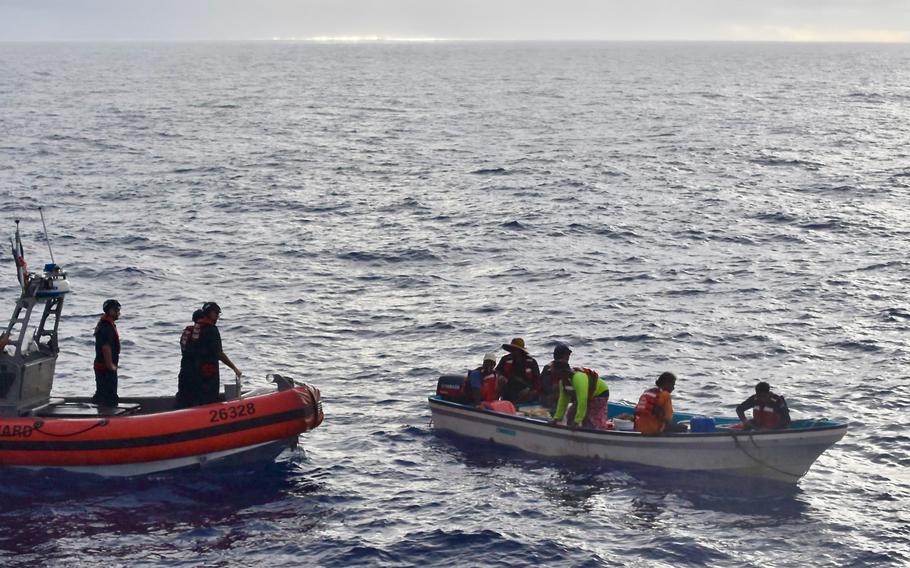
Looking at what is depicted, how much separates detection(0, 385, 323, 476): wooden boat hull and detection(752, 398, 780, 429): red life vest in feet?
22.0

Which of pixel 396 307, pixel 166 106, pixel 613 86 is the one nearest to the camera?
pixel 396 307

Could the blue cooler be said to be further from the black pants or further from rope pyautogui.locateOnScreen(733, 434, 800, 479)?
the black pants

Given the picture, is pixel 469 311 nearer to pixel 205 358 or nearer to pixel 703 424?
pixel 703 424

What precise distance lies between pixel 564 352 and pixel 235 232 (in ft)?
66.6

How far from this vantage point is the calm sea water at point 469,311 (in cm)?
1552

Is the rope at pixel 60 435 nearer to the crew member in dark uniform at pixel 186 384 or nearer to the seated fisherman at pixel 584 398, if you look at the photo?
the crew member in dark uniform at pixel 186 384

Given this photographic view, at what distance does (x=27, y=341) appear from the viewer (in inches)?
678

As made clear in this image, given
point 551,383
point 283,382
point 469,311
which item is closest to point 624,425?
point 551,383

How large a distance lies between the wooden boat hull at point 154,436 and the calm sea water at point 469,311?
0.32 metres

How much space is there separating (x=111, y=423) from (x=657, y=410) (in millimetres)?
7936

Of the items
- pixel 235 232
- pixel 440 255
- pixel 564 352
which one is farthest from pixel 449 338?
pixel 235 232

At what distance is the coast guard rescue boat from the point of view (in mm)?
16500

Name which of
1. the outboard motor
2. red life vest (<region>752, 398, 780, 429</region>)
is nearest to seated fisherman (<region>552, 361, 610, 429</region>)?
the outboard motor

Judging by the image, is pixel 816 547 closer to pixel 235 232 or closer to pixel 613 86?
pixel 235 232
